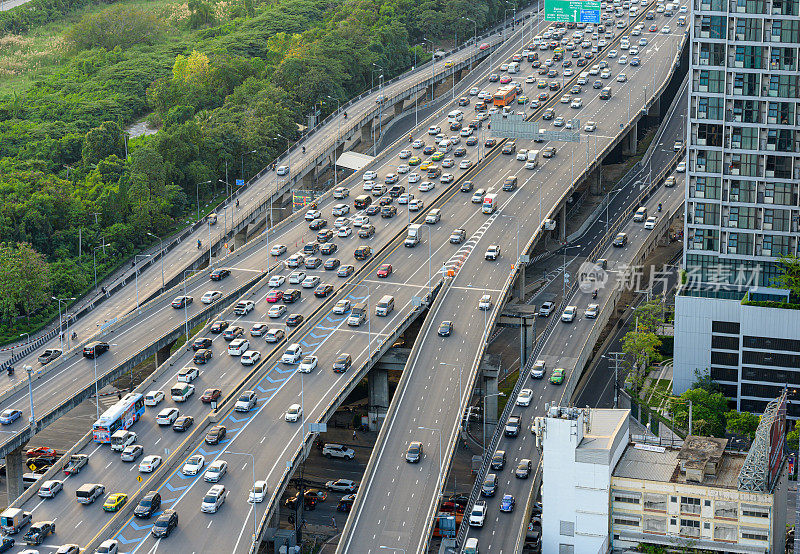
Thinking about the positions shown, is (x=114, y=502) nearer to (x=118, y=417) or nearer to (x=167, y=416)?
(x=118, y=417)

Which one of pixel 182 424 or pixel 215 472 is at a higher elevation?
pixel 182 424

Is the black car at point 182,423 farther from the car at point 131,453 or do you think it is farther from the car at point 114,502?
the car at point 114,502

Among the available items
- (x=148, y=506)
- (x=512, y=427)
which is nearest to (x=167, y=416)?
(x=148, y=506)

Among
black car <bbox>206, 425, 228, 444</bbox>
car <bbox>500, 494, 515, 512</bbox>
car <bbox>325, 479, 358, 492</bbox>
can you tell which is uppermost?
black car <bbox>206, 425, 228, 444</bbox>

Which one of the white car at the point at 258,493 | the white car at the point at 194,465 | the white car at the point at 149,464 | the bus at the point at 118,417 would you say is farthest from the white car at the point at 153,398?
the white car at the point at 258,493

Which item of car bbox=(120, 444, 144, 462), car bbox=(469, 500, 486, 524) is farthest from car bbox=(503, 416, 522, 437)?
car bbox=(120, 444, 144, 462)

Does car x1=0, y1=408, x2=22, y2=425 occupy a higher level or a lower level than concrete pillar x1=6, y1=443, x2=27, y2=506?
higher

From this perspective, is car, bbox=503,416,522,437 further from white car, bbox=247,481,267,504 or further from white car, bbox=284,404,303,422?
white car, bbox=247,481,267,504
